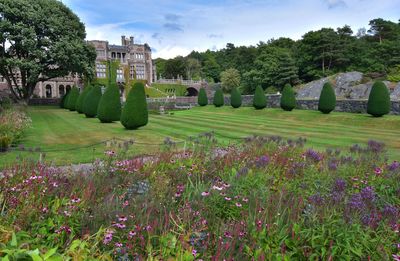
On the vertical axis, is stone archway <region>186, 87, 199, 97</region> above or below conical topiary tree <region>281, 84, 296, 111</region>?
above

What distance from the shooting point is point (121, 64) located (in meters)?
70.3

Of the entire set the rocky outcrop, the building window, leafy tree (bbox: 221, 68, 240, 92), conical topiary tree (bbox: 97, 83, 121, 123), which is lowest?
conical topiary tree (bbox: 97, 83, 121, 123)

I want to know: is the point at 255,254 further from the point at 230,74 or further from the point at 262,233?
the point at 230,74

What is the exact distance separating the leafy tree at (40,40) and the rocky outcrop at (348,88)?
83.6ft

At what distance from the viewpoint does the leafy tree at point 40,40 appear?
30.2 meters

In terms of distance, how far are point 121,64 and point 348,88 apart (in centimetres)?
4914

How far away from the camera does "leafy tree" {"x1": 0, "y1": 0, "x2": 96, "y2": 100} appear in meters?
30.2

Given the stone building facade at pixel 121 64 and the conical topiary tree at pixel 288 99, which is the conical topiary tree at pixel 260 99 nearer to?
the conical topiary tree at pixel 288 99

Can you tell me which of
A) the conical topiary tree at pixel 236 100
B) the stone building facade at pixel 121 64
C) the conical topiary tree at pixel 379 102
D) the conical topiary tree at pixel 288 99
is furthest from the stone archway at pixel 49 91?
the conical topiary tree at pixel 379 102

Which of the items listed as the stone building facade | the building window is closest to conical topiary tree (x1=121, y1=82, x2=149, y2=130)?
the stone building facade

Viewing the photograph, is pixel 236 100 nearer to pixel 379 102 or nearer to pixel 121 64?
pixel 379 102

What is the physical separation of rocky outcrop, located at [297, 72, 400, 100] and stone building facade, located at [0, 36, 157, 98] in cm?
3804

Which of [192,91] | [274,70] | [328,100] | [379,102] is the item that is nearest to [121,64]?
[192,91]

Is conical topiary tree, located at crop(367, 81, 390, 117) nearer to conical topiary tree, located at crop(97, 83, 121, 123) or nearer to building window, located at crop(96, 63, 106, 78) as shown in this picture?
conical topiary tree, located at crop(97, 83, 121, 123)
